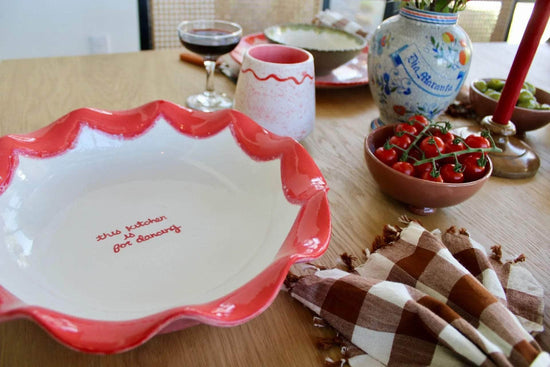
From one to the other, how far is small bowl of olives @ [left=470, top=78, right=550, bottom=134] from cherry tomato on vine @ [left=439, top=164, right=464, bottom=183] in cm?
30

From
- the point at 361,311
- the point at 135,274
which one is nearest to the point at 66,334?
the point at 135,274

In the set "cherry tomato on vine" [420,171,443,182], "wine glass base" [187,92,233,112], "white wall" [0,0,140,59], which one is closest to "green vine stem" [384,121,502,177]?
"cherry tomato on vine" [420,171,443,182]

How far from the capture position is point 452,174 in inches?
21.4

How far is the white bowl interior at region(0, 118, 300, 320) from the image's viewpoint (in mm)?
385

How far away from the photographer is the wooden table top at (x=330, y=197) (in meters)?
0.39

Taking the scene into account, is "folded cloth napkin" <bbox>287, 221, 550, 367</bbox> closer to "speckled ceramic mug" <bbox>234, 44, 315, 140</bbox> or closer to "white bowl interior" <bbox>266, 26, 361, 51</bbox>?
"speckled ceramic mug" <bbox>234, 44, 315, 140</bbox>

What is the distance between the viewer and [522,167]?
69cm

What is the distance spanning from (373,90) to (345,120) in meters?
0.09

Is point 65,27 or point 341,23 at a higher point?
point 341,23

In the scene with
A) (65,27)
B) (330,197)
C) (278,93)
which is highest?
(278,93)

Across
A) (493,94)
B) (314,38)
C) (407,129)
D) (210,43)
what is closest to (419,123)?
(407,129)

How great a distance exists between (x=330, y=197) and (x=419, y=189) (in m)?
0.12

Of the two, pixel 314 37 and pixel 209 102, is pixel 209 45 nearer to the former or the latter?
pixel 209 102

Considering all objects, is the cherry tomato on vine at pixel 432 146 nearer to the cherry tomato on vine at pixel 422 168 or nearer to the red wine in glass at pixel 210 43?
the cherry tomato on vine at pixel 422 168
